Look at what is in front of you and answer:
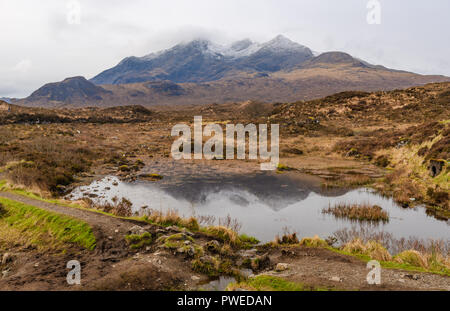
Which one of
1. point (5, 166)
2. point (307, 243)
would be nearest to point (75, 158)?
point (5, 166)

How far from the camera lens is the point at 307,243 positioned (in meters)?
12.6

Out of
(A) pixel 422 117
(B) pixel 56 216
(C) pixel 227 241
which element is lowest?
(C) pixel 227 241

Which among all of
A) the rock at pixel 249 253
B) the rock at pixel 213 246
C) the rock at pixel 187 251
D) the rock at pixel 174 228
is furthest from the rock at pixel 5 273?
the rock at pixel 249 253

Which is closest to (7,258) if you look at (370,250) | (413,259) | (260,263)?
(260,263)

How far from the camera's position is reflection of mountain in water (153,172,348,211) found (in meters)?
21.5

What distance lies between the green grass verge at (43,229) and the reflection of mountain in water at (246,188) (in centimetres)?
953

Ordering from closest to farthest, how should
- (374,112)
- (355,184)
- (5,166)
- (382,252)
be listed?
(382,252) < (5,166) < (355,184) < (374,112)

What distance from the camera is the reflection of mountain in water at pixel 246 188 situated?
21.5 meters

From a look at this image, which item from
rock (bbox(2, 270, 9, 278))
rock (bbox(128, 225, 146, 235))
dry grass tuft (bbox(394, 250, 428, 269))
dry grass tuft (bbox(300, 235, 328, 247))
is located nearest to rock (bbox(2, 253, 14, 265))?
rock (bbox(2, 270, 9, 278))

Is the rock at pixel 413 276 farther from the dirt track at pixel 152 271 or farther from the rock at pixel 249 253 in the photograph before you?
the rock at pixel 249 253

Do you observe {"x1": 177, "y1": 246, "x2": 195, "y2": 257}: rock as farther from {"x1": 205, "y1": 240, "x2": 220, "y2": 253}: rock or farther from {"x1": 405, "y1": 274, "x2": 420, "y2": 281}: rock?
{"x1": 405, "y1": 274, "x2": 420, "y2": 281}: rock

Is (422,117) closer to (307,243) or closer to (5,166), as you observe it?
(307,243)

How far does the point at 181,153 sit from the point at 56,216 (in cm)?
2915

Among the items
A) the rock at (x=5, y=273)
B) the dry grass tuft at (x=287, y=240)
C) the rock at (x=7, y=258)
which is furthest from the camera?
the dry grass tuft at (x=287, y=240)
